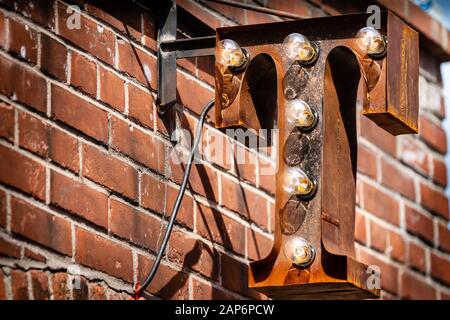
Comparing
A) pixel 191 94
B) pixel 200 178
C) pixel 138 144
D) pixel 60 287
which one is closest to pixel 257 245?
pixel 200 178

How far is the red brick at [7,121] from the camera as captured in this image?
2938 mm

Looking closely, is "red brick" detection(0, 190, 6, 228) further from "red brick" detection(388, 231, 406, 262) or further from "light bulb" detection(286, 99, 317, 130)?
"red brick" detection(388, 231, 406, 262)

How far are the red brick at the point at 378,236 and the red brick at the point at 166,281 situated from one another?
0.93 meters

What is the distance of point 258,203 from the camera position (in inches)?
151

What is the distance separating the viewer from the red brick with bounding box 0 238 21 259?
9.41 feet

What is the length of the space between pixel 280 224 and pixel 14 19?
713 millimetres

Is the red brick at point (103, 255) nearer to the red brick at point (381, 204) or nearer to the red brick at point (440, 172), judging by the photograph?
the red brick at point (381, 204)

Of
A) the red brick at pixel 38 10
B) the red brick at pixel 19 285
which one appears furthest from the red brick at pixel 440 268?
the red brick at pixel 19 285

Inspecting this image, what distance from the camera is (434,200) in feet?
15.3

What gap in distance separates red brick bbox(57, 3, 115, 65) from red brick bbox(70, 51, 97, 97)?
0.03 meters

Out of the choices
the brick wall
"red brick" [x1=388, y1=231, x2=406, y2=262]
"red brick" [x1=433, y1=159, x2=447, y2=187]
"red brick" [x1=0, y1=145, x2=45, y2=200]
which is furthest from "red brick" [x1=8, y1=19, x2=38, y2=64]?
"red brick" [x1=433, y1=159, x2=447, y2=187]

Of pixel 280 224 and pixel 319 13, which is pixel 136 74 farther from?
pixel 319 13

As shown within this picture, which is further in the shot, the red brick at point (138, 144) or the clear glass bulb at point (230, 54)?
the red brick at point (138, 144)

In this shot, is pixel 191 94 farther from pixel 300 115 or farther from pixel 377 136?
pixel 377 136
